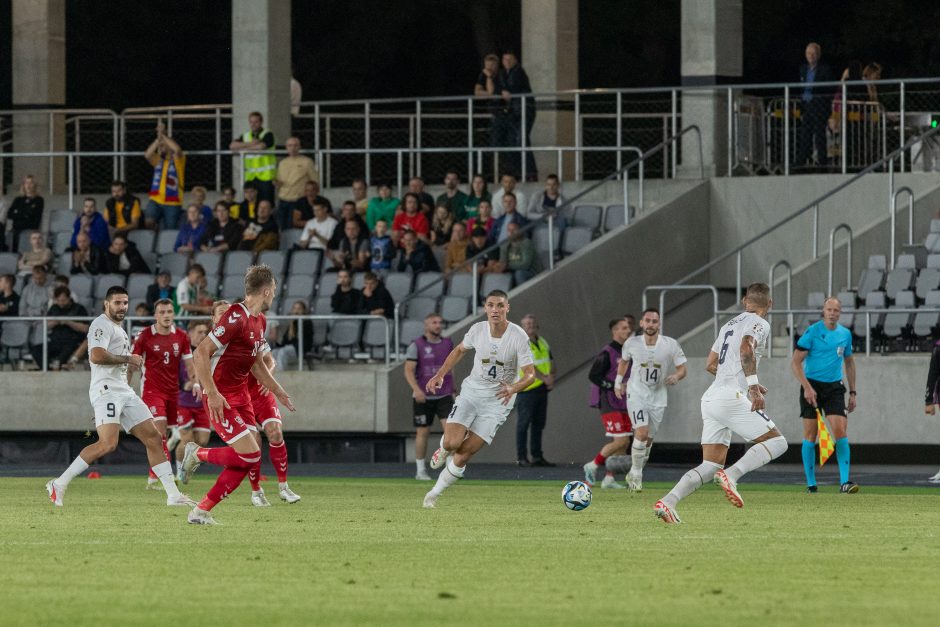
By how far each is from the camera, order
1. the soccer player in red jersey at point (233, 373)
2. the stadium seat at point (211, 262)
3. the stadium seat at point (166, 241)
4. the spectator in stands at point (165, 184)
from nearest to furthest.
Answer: the soccer player in red jersey at point (233, 373) → the stadium seat at point (211, 262) → the stadium seat at point (166, 241) → the spectator in stands at point (165, 184)

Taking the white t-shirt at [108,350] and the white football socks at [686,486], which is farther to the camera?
the white t-shirt at [108,350]

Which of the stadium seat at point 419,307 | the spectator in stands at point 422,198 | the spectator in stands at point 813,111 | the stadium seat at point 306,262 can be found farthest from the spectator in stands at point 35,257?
the spectator in stands at point 813,111

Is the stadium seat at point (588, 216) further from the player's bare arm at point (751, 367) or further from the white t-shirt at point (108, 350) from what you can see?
the player's bare arm at point (751, 367)

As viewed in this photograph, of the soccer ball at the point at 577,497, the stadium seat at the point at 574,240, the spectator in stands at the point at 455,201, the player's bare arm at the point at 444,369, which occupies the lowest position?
Answer: the soccer ball at the point at 577,497

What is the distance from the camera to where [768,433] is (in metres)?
15.5

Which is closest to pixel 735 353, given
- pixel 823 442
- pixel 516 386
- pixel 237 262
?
pixel 516 386

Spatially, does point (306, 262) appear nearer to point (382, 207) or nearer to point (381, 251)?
point (381, 251)

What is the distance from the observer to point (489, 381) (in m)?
17.4

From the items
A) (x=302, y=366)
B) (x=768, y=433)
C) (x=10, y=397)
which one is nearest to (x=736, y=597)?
(x=768, y=433)

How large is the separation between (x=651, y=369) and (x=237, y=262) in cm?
1026

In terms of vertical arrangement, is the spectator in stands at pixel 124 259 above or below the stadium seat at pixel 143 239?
below

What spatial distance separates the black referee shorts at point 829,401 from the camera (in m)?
20.6

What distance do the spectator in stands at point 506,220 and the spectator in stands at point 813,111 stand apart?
4.76m

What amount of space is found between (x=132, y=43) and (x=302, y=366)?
75.6 ft
